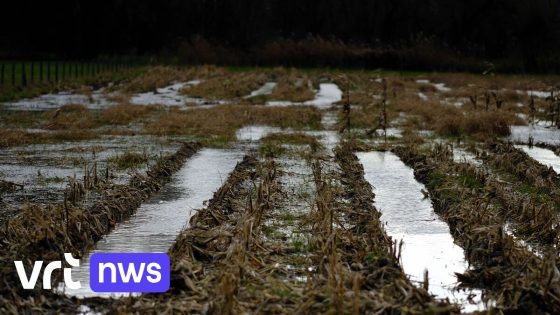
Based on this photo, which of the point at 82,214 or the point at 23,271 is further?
the point at 82,214

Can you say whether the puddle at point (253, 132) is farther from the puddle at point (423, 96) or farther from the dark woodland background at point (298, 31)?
the dark woodland background at point (298, 31)

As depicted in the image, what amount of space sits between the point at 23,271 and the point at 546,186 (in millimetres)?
6447

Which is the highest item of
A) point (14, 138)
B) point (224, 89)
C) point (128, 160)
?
point (128, 160)

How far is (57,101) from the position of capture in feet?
77.4

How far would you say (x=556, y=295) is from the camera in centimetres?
552

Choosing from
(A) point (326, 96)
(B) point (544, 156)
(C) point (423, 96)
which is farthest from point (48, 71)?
(B) point (544, 156)

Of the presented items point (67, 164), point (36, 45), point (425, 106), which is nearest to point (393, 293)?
point (67, 164)

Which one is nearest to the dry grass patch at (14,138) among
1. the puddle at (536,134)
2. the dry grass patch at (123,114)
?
the dry grass patch at (123,114)

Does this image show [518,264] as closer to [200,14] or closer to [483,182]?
[483,182]

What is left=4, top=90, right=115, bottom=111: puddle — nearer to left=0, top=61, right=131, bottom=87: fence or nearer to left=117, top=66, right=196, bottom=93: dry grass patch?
left=0, top=61, right=131, bottom=87: fence

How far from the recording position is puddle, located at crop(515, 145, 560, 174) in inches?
501

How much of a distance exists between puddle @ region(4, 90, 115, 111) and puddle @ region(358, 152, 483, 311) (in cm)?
1182

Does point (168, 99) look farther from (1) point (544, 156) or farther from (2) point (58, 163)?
(1) point (544, 156)

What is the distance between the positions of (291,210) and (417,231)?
53.6 inches
